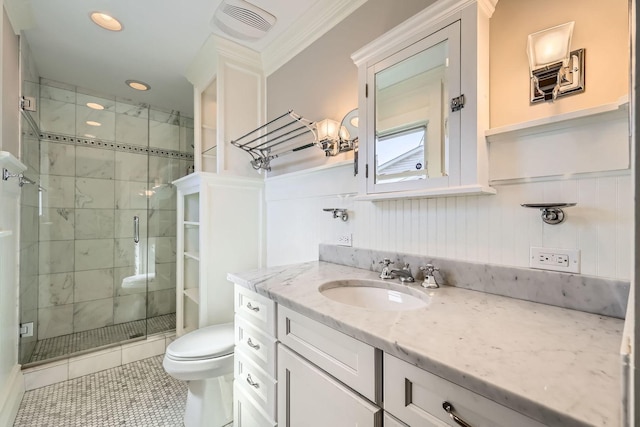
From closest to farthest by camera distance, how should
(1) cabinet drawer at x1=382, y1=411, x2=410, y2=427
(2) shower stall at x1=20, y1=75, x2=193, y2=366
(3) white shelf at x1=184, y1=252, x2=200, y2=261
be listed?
(1) cabinet drawer at x1=382, y1=411, x2=410, y2=427 → (3) white shelf at x1=184, y1=252, x2=200, y2=261 → (2) shower stall at x1=20, y1=75, x2=193, y2=366

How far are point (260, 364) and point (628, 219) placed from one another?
1347 mm

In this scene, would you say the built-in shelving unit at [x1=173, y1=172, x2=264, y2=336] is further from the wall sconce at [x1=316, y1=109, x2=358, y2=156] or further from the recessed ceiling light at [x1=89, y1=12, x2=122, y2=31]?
the recessed ceiling light at [x1=89, y1=12, x2=122, y2=31]

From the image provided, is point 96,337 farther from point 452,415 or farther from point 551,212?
point 551,212

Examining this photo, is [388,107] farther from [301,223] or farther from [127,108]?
[127,108]

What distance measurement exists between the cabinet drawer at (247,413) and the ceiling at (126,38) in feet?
6.86

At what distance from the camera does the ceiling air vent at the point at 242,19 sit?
1675mm

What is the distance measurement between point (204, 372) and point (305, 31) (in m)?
2.11

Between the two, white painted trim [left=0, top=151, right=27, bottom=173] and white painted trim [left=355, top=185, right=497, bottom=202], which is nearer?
→ white painted trim [left=355, top=185, right=497, bottom=202]

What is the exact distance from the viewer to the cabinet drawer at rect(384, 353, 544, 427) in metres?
0.53

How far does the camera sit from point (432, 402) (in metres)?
0.63

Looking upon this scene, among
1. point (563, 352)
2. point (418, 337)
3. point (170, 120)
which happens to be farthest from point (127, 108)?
point (563, 352)

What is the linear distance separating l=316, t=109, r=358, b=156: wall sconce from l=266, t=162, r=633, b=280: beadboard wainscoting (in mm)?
101

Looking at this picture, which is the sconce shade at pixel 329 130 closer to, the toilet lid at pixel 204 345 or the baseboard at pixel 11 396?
the toilet lid at pixel 204 345

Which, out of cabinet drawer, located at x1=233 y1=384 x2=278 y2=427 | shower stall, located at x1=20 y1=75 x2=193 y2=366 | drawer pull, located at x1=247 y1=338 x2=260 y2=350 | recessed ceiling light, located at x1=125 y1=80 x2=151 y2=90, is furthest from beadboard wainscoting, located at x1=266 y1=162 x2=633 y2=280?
shower stall, located at x1=20 y1=75 x2=193 y2=366
